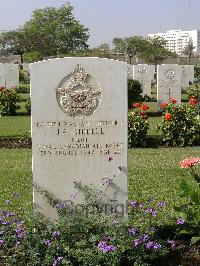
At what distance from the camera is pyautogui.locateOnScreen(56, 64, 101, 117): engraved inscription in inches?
192

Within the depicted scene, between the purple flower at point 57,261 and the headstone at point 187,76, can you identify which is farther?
the headstone at point 187,76

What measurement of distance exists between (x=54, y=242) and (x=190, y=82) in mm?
27139

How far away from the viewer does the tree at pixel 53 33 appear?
6719 centimetres

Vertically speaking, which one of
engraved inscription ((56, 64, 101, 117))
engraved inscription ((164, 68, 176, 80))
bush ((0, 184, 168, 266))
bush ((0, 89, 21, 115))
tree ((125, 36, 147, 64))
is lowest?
bush ((0, 184, 168, 266))

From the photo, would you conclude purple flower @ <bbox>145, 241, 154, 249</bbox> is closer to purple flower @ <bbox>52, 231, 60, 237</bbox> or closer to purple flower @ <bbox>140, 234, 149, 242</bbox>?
purple flower @ <bbox>140, 234, 149, 242</bbox>

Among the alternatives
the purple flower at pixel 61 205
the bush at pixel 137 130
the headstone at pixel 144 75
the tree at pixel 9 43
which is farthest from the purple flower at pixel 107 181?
the tree at pixel 9 43

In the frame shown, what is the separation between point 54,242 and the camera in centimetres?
438

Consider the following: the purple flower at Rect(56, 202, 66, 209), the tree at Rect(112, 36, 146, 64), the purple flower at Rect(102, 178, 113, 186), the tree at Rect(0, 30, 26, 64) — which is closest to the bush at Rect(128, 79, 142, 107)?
the purple flower at Rect(102, 178, 113, 186)

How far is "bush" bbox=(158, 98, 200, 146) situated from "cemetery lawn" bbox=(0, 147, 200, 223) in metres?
0.82

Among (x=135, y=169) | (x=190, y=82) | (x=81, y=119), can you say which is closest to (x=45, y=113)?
Result: (x=81, y=119)

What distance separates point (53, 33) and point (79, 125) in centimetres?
6559

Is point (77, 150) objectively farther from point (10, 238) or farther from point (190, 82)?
point (190, 82)

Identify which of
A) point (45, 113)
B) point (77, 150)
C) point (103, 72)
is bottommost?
point (77, 150)

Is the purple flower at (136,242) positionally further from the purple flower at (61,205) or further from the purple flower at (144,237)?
the purple flower at (61,205)
